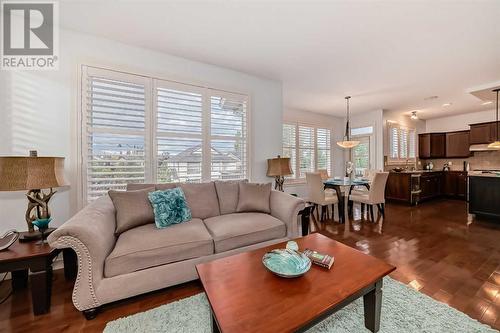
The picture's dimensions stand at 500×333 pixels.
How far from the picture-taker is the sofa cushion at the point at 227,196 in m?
2.59

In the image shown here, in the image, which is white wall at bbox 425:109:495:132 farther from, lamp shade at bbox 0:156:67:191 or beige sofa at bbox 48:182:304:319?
lamp shade at bbox 0:156:67:191

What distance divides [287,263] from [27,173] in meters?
2.15

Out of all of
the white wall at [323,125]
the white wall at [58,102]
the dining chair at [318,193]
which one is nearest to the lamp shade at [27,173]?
the white wall at [58,102]

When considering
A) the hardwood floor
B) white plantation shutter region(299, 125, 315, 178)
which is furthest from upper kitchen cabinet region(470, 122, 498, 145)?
white plantation shutter region(299, 125, 315, 178)

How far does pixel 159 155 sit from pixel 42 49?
162 centimetres

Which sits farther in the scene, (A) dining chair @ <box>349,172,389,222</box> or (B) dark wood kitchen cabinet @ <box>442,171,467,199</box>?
(B) dark wood kitchen cabinet @ <box>442,171,467,199</box>

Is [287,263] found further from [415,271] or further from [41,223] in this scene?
[41,223]

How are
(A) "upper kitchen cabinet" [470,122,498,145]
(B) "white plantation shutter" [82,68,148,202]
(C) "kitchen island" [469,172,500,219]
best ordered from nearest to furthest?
(B) "white plantation shutter" [82,68,148,202], (C) "kitchen island" [469,172,500,219], (A) "upper kitchen cabinet" [470,122,498,145]

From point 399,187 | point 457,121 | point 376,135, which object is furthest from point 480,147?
point 376,135

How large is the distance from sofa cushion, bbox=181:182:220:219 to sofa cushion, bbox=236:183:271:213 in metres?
0.33

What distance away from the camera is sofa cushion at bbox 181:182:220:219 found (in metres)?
2.42

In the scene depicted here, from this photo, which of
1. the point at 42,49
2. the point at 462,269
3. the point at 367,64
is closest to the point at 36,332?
the point at 42,49

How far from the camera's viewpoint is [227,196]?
2.64 m

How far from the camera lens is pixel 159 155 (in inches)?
107
